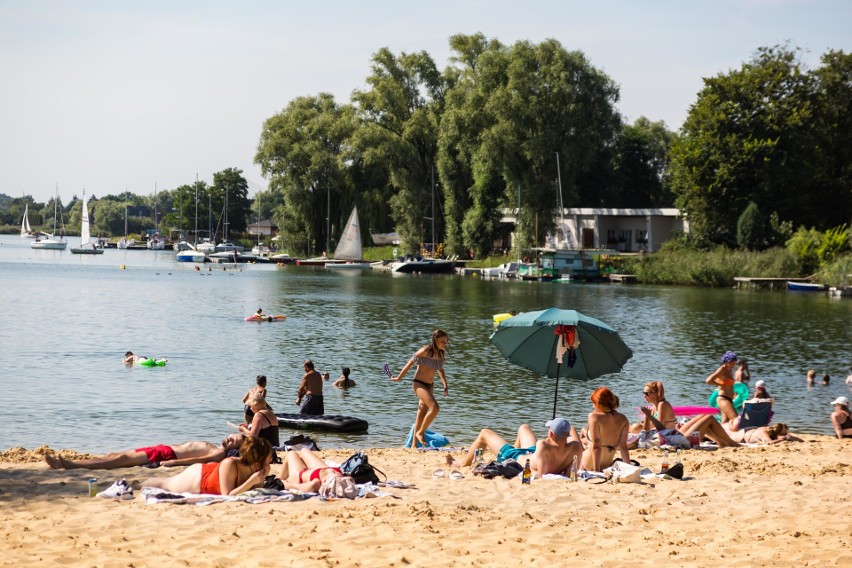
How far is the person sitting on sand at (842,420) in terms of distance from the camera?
18719 mm

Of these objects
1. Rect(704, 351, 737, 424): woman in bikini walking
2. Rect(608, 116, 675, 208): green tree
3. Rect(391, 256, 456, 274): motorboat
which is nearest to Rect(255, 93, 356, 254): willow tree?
Rect(391, 256, 456, 274): motorboat

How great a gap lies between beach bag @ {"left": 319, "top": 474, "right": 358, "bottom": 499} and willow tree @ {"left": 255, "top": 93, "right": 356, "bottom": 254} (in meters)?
90.5

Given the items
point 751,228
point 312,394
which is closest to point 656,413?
point 312,394

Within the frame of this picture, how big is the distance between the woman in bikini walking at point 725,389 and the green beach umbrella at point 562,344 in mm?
2309

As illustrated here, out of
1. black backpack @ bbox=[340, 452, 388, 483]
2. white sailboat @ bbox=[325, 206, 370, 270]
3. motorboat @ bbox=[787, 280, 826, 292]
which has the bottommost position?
black backpack @ bbox=[340, 452, 388, 483]

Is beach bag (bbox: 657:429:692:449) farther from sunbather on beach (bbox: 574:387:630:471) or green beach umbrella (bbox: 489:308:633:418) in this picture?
sunbather on beach (bbox: 574:387:630:471)

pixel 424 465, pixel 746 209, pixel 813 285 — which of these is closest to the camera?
pixel 424 465

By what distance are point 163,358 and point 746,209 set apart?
55116mm

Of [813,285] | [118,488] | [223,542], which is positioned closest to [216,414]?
[118,488]

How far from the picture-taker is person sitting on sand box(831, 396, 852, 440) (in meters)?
18.7

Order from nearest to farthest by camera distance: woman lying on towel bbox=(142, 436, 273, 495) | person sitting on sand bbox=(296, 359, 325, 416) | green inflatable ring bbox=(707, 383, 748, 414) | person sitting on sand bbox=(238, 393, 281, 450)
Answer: woman lying on towel bbox=(142, 436, 273, 495), person sitting on sand bbox=(238, 393, 281, 450), green inflatable ring bbox=(707, 383, 748, 414), person sitting on sand bbox=(296, 359, 325, 416)

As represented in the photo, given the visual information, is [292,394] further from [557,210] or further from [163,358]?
[557,210]

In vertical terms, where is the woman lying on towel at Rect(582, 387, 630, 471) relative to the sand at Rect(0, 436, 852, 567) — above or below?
above

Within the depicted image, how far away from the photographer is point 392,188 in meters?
105
